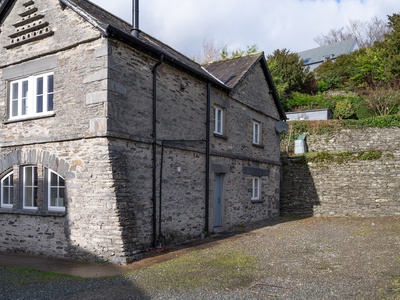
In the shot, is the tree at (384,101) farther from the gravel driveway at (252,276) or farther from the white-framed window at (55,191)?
the white-framed window at (55,191)

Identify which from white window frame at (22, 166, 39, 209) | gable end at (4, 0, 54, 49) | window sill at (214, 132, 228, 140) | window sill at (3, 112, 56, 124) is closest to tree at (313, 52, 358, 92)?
window sill at (214, 132, 228, 140)

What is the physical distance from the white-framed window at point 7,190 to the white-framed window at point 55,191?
167cm

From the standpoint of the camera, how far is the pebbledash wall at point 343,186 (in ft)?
56.7

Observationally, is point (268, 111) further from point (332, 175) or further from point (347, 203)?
point (347, 203)

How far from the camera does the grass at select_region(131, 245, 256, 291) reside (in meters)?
6.99

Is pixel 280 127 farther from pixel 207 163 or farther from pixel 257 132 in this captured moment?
pixel 207 163

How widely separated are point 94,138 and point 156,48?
3234mm

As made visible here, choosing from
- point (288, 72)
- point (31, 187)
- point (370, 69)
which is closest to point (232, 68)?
point (31, 187)

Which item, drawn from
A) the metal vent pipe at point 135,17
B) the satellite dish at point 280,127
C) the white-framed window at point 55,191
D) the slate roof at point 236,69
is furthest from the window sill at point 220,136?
the white-framed window at point 55,191

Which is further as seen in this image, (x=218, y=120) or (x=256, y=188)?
(x=256, y=188)

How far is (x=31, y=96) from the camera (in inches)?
421

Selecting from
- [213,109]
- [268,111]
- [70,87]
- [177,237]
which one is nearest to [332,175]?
[268,111]

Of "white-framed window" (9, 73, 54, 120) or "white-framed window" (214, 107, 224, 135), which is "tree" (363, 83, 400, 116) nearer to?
"white-framed window" (214, 107, 224, 135)

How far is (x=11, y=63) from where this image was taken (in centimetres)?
1114
